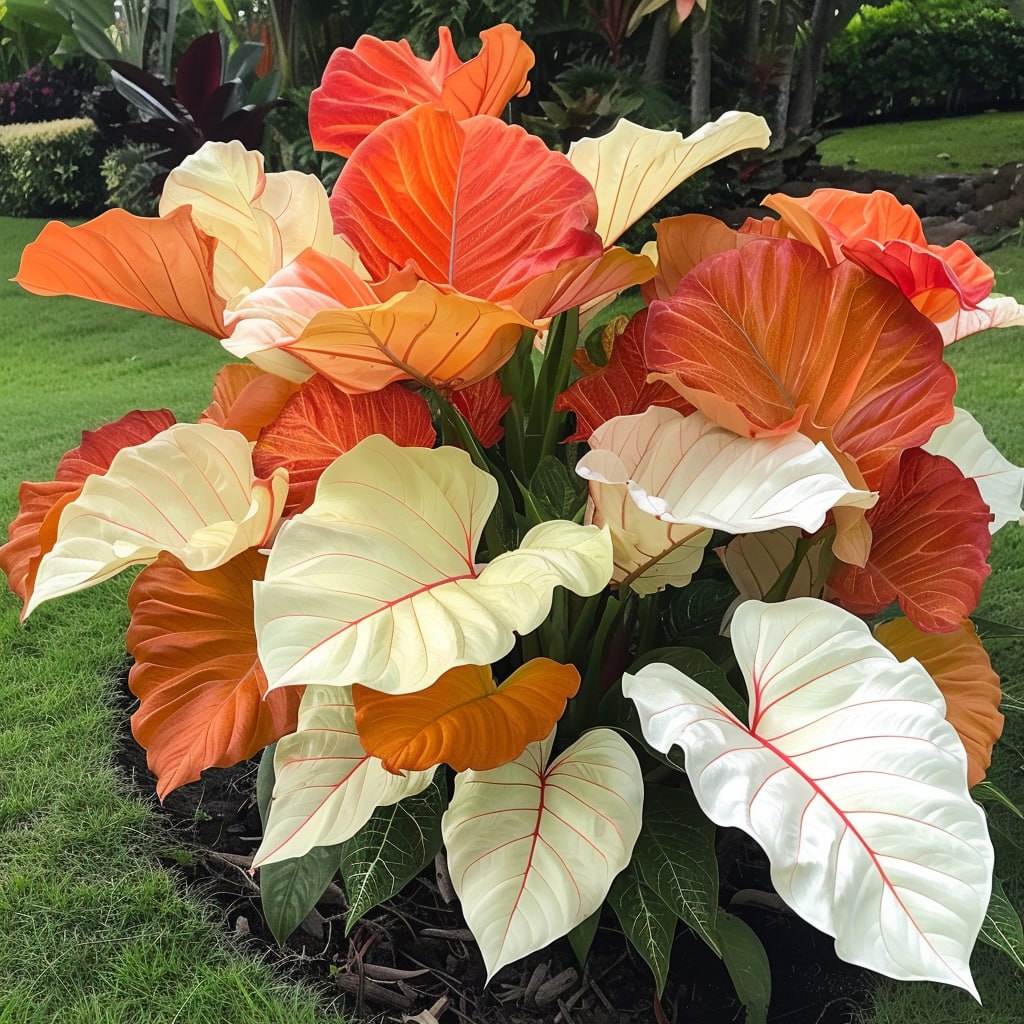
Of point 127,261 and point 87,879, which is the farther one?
point 87,879

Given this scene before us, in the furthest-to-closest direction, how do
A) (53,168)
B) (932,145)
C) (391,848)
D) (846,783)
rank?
(932,145) → (53,168) → (391,848) → (846,783)

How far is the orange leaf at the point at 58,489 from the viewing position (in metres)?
0.78

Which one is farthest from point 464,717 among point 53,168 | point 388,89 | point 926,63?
point 926,63

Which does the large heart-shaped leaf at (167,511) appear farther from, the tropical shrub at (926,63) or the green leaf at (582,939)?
the tropical shrub at (926,63)

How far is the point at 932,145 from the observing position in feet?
21.7

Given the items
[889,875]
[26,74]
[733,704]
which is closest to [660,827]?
[733,704]

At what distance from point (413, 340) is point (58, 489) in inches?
15.7

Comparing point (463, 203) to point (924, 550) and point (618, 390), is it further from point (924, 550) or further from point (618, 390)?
point (924, 550)

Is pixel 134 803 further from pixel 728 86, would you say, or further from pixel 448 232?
pixel 728 86

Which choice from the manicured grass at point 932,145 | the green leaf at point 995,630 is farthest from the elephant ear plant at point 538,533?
the manicured grass at point 932,145

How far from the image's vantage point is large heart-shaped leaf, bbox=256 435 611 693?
1.71ft

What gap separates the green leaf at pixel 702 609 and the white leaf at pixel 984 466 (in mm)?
228

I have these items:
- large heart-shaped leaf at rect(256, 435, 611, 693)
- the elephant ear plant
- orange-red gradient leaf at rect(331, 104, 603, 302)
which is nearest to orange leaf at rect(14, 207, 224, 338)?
the elephant ear plant

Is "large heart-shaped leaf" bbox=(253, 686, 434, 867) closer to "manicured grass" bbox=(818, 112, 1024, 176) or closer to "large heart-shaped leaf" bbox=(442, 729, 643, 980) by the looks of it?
"large heart-shaped leaf" bbox=(442, 729, 643, 980)
